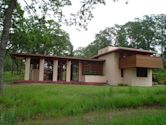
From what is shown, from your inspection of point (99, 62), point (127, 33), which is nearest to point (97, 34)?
point (127, 33)

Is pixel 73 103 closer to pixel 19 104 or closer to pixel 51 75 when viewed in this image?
pixel 19 104

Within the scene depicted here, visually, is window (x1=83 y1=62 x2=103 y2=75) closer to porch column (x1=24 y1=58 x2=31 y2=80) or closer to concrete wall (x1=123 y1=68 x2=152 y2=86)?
concrete wall (x1=123 y1=68 x2=152 y2=86)

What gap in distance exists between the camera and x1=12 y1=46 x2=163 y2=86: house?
2988cm

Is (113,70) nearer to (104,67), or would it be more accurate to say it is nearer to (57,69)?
(104,67)

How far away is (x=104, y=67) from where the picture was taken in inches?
1342

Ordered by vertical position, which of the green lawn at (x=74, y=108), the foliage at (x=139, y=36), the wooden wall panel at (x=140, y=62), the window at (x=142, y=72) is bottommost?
the green lawn at (x=74, y=108)

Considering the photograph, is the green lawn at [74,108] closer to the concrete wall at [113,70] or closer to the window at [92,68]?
the concrete wall at [113,70]

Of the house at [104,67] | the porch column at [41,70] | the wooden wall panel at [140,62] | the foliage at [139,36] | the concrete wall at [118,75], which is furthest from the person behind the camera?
the foliage at [139,36]

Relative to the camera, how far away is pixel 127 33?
60.4 metres

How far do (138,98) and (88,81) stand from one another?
20353mm

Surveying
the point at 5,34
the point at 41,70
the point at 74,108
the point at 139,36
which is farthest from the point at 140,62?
the point at 139,36

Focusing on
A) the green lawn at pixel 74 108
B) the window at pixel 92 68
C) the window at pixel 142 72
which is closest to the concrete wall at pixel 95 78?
the window at pixel 92 68

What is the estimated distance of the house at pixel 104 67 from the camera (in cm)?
2988

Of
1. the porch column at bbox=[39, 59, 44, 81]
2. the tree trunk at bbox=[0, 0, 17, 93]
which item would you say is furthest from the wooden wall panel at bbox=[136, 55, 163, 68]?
the tree trunk at bbox=[0, 0, 17, 93]
